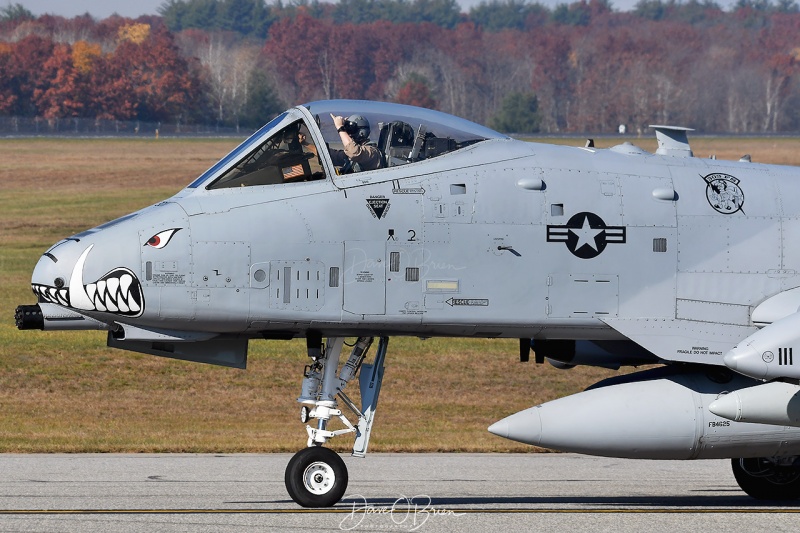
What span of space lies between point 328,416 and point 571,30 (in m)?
119

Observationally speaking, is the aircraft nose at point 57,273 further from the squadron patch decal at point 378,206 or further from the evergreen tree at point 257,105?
the evergreen tree at point 257,105

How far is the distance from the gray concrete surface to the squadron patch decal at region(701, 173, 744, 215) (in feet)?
8.99

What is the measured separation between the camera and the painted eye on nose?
435 inches

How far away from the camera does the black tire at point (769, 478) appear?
13.1 m

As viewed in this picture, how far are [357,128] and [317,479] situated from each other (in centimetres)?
303

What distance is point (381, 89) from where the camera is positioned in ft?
369

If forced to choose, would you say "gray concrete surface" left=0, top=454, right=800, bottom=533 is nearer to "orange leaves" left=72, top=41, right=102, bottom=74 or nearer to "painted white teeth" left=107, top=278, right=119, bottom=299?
"painted white teeth" left=107, top=278, right=119, bottom=299

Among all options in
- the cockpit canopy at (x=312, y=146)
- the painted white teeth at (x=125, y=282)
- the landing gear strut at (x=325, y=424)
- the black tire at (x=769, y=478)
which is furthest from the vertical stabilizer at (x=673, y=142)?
the painted white teeth at (x=125, y=282)

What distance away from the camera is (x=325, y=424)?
11.7 metres

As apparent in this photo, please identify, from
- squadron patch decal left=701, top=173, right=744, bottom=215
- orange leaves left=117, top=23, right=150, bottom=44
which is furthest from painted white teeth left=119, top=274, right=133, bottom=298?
orange leaves left=117, top=23, right=150, bottom=44

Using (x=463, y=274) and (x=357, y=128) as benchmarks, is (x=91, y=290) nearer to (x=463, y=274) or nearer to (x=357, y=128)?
(x=357, y=128)

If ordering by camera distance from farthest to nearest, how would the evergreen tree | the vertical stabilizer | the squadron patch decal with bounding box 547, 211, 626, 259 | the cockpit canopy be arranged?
the evergreen tree → the vertical stabilizer → the squadron patch decal with bounding box 547, 211, 626, 259 → the cockpit canopy

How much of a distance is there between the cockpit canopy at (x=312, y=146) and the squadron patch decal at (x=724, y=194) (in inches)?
94.5

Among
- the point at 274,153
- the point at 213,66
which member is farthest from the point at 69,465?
the point at 213,66
